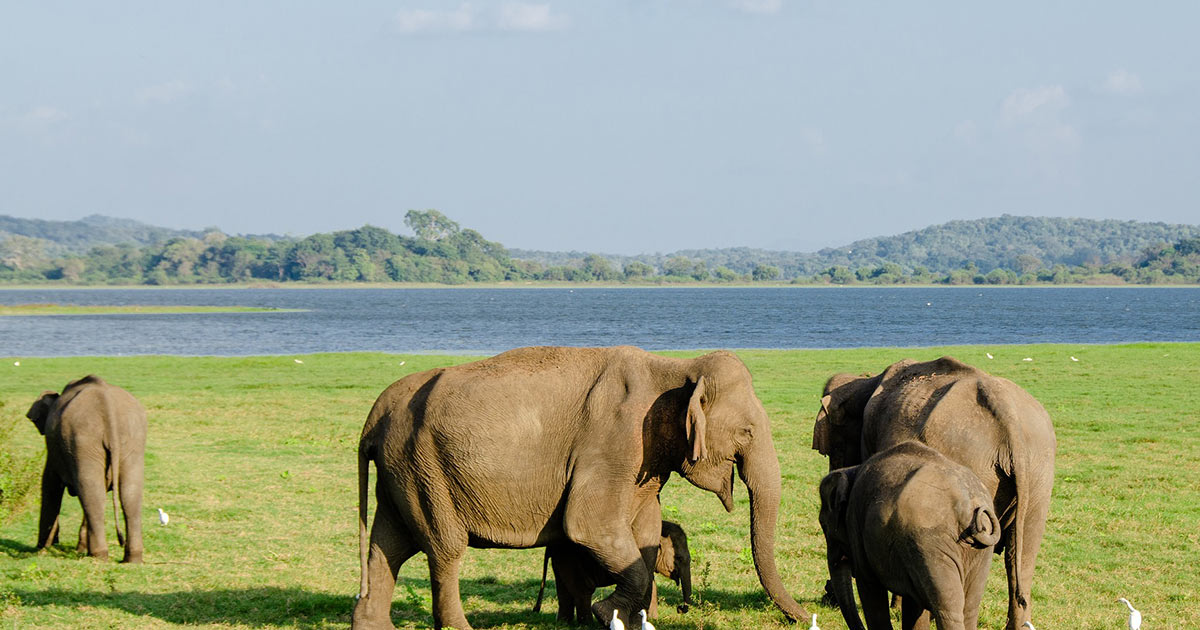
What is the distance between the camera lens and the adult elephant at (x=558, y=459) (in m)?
8.95

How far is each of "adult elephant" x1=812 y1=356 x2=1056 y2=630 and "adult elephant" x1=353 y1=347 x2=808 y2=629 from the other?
1.16 metres

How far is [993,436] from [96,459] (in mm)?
8923

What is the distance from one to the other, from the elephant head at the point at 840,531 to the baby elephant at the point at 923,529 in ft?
0.10

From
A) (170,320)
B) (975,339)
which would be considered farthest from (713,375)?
(170,320)

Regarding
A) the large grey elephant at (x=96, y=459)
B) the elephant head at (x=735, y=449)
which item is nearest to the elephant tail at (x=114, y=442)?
the large grey elephant at (x=96, y=459)

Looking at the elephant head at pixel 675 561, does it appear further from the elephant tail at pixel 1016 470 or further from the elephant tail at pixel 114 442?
the elephant tail at pixel 114 442

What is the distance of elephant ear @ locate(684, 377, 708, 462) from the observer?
8.66 metres

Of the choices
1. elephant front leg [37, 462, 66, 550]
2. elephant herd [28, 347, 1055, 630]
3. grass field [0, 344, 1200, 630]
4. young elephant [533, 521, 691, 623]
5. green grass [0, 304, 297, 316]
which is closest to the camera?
elephant herd [28, 347, 1055, 630]

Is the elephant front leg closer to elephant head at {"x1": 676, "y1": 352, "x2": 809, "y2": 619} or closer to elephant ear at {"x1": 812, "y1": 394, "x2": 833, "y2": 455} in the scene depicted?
elephant head at {"x1": 676, "y1": 352, "x2": 809, "y2": 619}

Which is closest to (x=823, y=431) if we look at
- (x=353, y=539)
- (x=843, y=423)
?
(x=843, y=423)

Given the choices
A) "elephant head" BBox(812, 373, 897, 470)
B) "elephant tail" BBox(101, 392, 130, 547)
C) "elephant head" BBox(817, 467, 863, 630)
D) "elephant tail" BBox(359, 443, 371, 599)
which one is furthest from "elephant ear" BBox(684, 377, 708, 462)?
"elephant tail" BBox(101, 392, 130, 547)

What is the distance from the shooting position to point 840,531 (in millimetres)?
7547

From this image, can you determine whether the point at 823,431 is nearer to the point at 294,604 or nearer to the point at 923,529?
the point at 923,529

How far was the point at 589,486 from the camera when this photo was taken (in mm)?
8930
